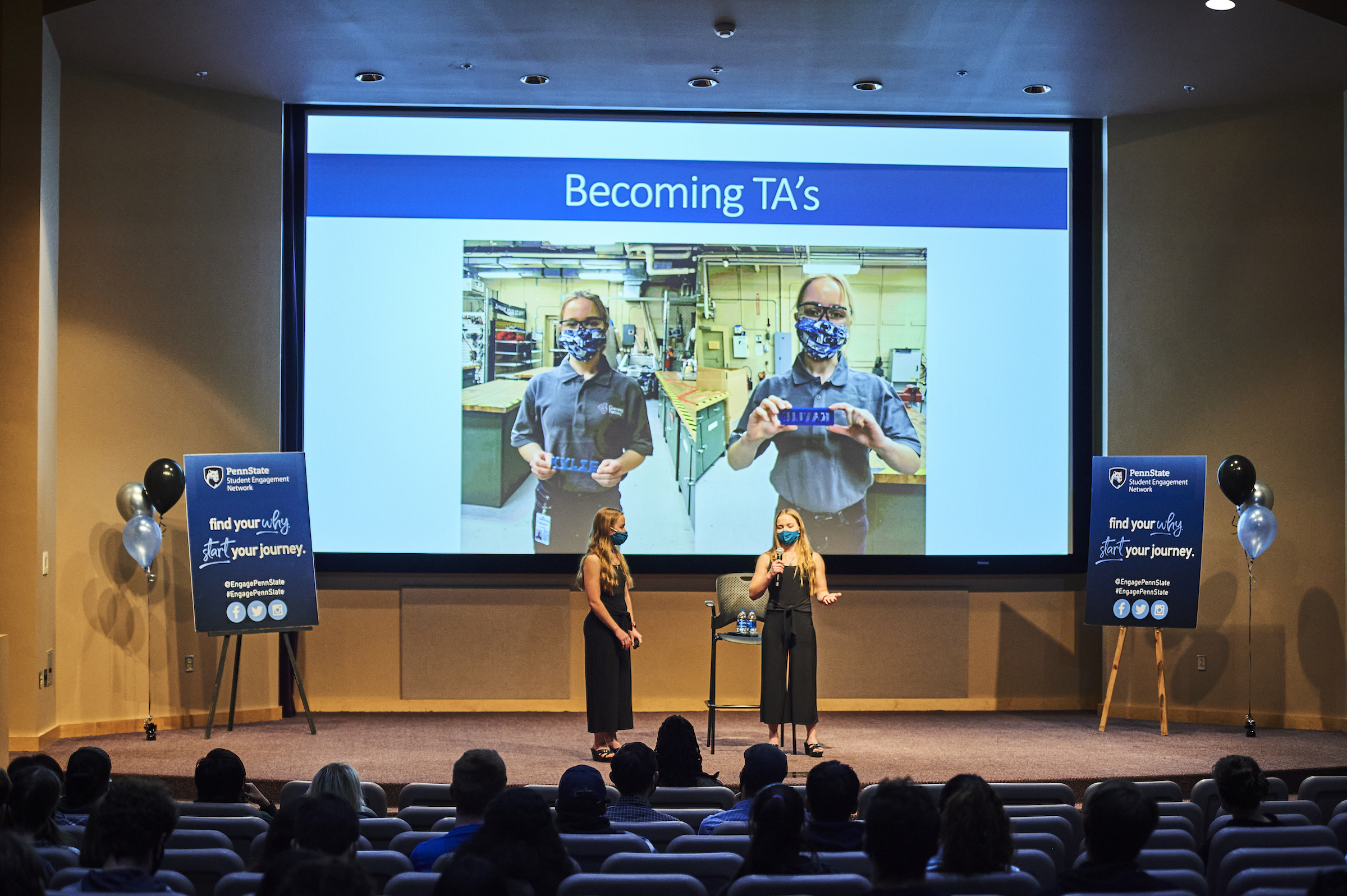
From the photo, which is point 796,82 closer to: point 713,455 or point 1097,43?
point 1097,43

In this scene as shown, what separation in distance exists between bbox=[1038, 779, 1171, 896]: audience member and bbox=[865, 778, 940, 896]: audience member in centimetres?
27

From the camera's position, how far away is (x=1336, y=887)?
2.32 m

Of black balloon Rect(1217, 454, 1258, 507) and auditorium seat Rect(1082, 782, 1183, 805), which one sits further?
black balloon Rect(1217, 454, 1258, 507)

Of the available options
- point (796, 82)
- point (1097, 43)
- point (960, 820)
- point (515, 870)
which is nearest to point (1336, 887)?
point (960, 820)

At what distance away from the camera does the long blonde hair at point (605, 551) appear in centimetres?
703

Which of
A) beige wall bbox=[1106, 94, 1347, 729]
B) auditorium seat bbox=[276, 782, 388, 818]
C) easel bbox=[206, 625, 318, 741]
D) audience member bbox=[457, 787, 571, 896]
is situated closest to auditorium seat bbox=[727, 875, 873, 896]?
audience member bbox=[457, 787, 571, 896]

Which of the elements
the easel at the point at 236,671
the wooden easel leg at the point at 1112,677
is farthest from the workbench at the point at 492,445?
the wooden easel leg at the point at 1112,677

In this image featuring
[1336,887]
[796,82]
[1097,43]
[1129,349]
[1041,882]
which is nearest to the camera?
[1336,887]

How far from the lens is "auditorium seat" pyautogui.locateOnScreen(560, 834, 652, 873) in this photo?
3.39 metres

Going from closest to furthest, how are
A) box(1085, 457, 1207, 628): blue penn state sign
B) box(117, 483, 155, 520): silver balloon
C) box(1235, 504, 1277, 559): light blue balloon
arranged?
box(117, 483, 155, 520): silver balloon → box(1235, 504, 1277, 559): light blue balloon → box(1085, 457, 1207, 628): blue penn state sign

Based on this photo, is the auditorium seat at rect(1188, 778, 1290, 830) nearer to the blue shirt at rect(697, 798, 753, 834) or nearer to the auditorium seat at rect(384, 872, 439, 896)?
the blue shirt at rect(697, 798, 753, 834)

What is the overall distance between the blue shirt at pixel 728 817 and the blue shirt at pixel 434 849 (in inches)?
31.7

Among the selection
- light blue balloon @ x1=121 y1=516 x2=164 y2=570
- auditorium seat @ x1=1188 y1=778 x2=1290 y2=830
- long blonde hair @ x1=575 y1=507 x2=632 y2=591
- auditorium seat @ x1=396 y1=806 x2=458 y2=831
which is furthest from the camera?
light blue balloon @ x1=121 y1=516 x2=164 y2=570

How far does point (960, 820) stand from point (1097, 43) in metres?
5.70
